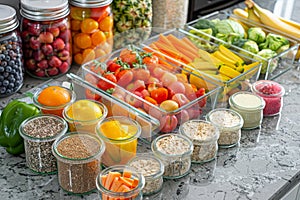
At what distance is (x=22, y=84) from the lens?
1.73 metres

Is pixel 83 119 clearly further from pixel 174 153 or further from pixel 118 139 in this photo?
pixel 174 153

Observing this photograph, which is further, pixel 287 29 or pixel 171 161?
pixel 287 29

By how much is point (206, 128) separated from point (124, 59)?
0.36 meters

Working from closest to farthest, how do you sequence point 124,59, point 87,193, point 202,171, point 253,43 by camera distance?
point 87,193 < point 202,171 < point 124,59 < point 253,43

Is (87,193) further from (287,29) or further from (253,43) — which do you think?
(287,29)

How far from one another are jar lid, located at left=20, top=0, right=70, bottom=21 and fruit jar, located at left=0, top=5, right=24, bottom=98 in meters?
0.04

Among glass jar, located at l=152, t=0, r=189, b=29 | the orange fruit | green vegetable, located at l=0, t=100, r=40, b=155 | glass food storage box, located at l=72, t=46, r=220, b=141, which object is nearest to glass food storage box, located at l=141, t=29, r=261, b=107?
glass food storage box, located at l=72, t=46, r=220, b=141

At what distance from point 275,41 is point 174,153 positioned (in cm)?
73

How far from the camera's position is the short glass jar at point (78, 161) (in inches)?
51.4

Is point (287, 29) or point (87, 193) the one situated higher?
point (287, 29)

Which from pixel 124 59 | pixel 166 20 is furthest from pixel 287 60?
pixel 124 59

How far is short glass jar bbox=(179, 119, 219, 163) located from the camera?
1.44 meters

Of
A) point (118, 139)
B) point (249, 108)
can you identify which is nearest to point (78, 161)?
point (118, 139)

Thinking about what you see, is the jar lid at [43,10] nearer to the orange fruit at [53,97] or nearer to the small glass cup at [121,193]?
the orange fruit at [53,97]
